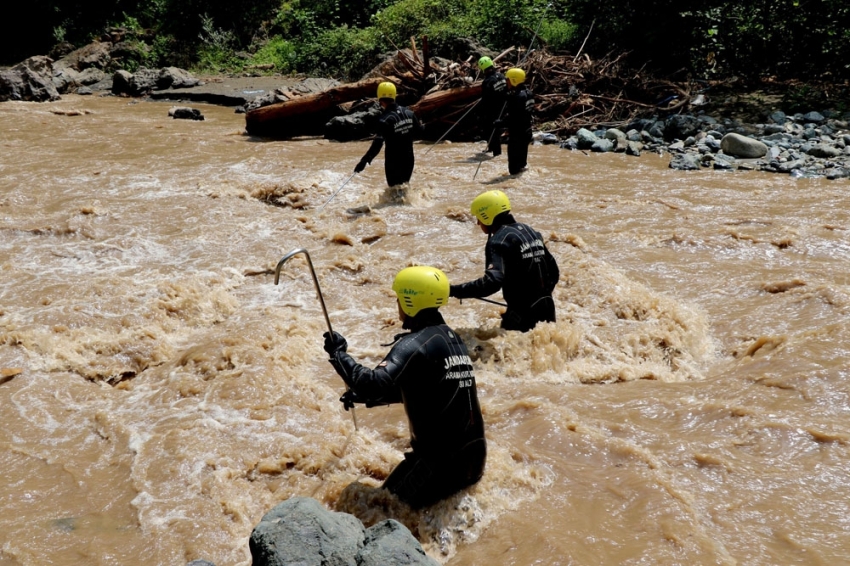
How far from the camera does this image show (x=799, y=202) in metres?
10.2

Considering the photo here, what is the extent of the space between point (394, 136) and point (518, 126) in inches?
93.5

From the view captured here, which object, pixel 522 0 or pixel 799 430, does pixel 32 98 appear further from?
pixel 799 430

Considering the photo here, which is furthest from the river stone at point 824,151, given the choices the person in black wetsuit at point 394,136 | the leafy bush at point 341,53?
the leafy bush at point 341,53

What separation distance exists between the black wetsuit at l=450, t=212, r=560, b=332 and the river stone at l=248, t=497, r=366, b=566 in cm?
267

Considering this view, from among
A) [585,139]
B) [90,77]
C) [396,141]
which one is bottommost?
[90,77]

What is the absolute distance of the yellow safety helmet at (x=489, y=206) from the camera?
19.6 ft

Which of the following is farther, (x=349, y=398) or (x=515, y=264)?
(x=515, y=264)

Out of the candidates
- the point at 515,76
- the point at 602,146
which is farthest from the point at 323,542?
the point at 602,146

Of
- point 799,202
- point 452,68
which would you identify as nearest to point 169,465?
point 799,202

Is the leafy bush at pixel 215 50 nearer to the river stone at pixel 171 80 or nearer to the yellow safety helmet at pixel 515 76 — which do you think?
the river stone at pixel 171 80

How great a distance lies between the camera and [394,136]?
10.3 meters

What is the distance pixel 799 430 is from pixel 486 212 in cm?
278

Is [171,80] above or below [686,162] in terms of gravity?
below

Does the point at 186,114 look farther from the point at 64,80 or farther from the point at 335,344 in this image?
the point at 335,344
